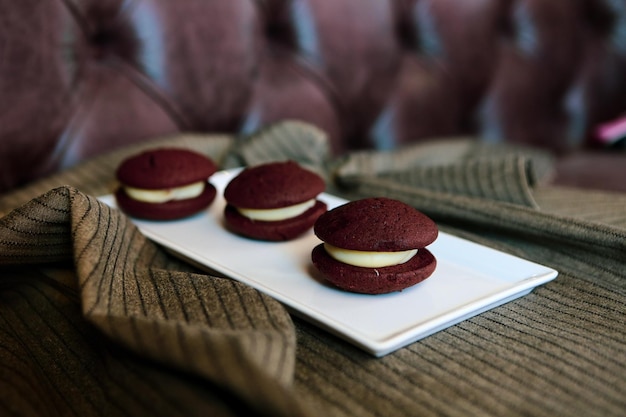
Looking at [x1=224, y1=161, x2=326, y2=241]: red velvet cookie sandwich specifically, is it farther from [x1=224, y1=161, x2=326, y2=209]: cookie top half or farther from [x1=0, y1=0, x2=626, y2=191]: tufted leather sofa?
[x1=0, y1=0, x2=626, y2=191]: tufted leather sofa

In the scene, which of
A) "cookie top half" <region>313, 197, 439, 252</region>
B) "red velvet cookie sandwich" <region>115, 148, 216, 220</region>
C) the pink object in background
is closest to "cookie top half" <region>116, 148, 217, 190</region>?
"red velvet cookie sandwich" <region>115, 148, 216, 220</region>

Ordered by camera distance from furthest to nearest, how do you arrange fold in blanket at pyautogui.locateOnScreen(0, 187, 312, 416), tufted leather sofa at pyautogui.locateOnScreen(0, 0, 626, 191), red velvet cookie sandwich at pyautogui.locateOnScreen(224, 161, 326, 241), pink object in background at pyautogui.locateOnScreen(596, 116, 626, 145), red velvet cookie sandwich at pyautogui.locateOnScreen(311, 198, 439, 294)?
pink object in background at pyautogui.locateOnScreen(596, 116, 626, 145), tufted leather sofa at pyautogui.locateOnScreen(0, 0, 626, 191), red velvet cookie sandwich at pyautogui.locateOnScreen(224, 161, 326, 241), red velvet cookie sandwich at pyautogui.locateOnScreen(311, 198, 439, 294), fold in blanket at pyautogui.locateOnScreen(0, 187, 312, 416)

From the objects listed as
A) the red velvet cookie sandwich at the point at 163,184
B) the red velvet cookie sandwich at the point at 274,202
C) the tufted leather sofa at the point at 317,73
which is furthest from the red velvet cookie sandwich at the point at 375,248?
the tufted leather sofa at the point at 317,73

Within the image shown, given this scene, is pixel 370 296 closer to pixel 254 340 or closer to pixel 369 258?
pixel 369 258

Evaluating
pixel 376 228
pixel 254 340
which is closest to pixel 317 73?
pixel 376 228

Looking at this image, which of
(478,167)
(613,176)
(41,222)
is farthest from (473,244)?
(613,176)

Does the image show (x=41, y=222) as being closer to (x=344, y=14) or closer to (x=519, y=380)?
(x=519, y=380)
